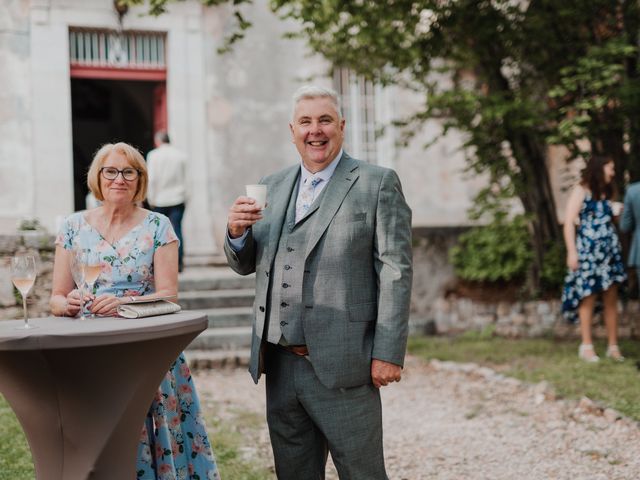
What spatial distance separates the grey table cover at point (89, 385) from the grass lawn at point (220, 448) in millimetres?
1717

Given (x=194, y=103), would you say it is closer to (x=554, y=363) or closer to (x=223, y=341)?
(x=223, y=341)

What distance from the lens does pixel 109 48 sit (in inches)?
452

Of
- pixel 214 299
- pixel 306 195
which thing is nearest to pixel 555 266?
pixel 214 299

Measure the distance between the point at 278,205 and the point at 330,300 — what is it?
1.54ft

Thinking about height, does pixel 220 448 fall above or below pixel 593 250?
below

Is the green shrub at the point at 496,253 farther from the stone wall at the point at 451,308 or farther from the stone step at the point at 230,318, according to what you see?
the stone step at the point at 230,318

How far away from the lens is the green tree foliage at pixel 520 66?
8062 mm

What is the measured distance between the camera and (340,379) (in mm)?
3053

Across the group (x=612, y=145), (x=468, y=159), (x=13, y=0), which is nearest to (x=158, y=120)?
(x=13, y=0)

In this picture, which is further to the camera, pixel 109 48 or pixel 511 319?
pixel 109 48

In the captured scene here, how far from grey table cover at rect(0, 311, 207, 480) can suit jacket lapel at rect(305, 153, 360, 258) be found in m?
0.56

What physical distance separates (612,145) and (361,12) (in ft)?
10.8

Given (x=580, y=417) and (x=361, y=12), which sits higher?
(x=361, y=12)

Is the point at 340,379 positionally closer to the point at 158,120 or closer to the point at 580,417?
the point at 580,417
